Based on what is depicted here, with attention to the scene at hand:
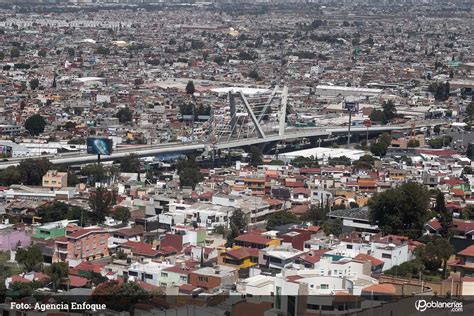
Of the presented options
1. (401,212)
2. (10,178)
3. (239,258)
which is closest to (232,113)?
(10,178)

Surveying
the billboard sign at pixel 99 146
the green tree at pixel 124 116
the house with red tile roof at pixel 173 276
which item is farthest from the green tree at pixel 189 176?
the green tree at pixel 124 116

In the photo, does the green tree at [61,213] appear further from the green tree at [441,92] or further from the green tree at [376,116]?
the green tree at [441,92]

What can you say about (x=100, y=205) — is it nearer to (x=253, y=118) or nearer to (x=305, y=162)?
(x=305, y=162)

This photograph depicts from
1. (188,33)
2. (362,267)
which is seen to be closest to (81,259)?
(362,267)

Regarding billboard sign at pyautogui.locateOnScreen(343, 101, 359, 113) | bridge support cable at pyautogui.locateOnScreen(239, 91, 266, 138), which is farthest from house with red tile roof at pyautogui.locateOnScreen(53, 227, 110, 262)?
billboard sign at pyautogui.locateOnScreen(343, 101, 359, 113)

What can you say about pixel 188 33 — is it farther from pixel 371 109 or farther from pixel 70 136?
pixel 70 136
